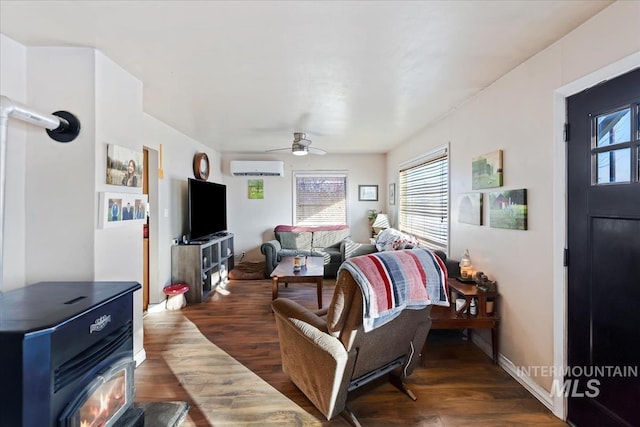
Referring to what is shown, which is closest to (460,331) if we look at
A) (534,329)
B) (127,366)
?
(534,329)

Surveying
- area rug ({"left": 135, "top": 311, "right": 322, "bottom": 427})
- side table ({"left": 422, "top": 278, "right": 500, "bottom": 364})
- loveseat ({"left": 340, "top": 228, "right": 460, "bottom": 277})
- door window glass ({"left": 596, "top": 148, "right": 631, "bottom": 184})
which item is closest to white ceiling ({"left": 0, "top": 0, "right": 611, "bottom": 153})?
door window glass ({"left": 596, "top": 148, "right": 631, "bottom": 184})

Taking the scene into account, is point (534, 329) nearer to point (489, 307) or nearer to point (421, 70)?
point (489, 307)

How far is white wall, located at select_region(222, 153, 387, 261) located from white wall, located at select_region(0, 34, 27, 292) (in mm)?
4030

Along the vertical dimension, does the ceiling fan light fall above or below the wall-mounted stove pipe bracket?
above

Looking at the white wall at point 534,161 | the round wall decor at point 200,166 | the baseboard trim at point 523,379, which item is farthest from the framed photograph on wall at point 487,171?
the round wall decor at point 200,166

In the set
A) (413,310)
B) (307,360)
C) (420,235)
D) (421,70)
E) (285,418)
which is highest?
(421,70)

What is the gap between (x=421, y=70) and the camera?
2217 millimetres

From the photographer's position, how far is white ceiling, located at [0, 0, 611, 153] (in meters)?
1.51

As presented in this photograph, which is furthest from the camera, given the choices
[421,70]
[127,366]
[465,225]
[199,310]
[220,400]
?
[199,310]

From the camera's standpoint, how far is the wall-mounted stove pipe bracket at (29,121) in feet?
4.63

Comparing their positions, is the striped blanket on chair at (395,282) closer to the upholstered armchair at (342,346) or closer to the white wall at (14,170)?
the upholstered armchair at (342,346)

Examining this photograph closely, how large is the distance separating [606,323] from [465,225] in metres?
1.47

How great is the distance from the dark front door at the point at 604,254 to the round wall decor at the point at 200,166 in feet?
15.0

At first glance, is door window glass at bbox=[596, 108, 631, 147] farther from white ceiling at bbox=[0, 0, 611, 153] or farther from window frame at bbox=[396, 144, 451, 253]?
window frame at bbox=[396, 144, 451, 253]
